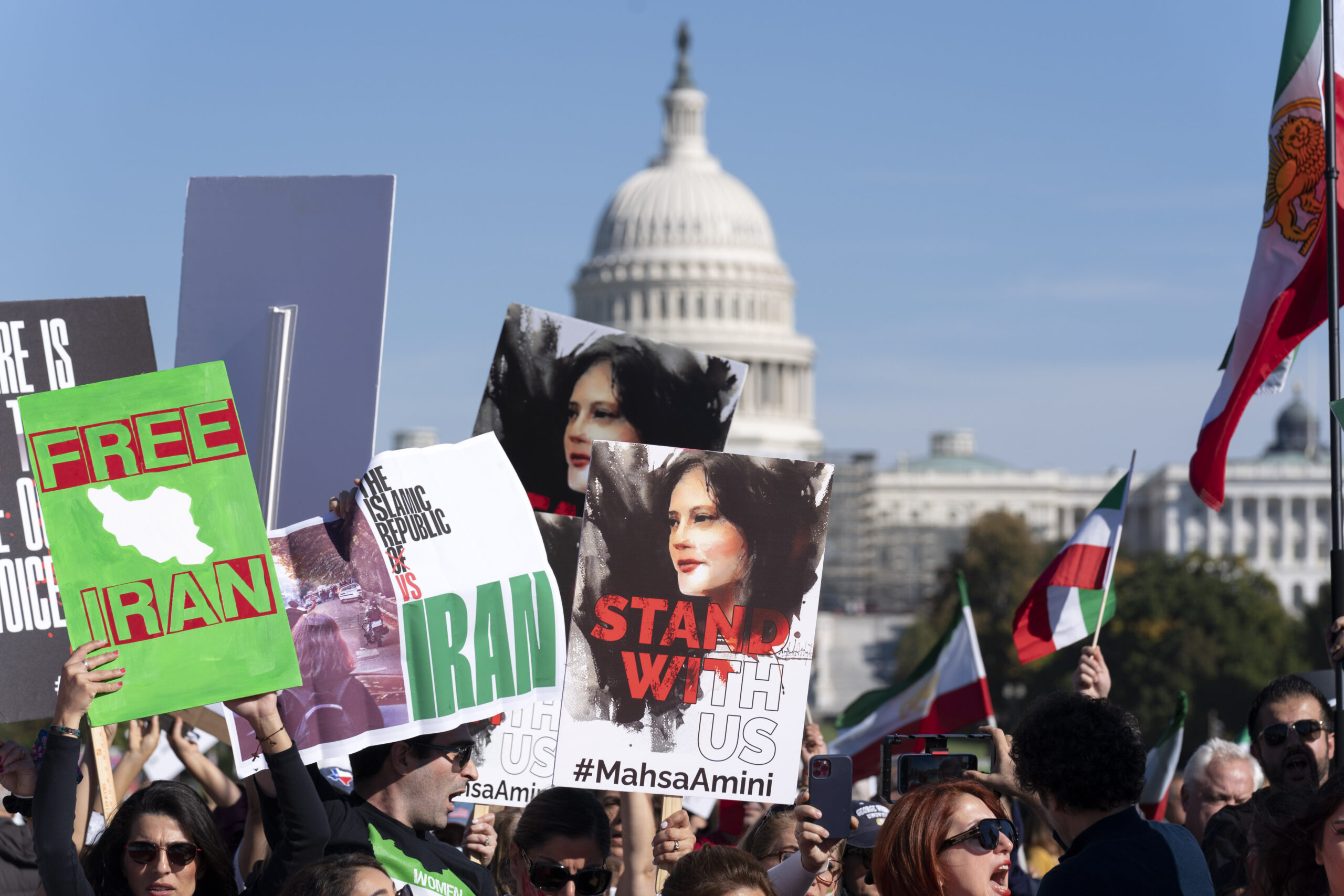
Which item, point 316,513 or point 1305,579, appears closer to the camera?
point 316,513

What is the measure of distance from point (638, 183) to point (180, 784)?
434ft

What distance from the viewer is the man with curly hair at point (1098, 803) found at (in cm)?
468

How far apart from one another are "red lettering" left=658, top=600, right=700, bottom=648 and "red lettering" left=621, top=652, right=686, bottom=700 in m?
0.08

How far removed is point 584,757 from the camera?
6.16 meters

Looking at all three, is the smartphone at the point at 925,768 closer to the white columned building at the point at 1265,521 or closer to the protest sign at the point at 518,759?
the protest sign at the point at 518,759

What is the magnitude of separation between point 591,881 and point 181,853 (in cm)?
103

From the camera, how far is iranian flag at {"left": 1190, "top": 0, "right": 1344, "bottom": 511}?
746cm

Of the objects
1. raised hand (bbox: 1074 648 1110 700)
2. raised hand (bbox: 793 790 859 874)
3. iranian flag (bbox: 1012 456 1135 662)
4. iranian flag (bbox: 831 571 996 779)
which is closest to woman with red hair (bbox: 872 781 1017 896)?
raised hand (bbox: 793 790 859 874)

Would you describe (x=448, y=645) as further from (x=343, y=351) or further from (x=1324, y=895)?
→ (x=1324, y=895)

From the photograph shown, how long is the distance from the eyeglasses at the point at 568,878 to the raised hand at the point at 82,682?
1155mm

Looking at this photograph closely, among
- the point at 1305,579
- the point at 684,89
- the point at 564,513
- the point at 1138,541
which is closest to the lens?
the point at 564,513

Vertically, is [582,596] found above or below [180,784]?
above

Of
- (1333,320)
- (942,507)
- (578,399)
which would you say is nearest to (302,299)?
(578,399)

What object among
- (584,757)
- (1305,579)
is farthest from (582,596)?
(1305,579)
